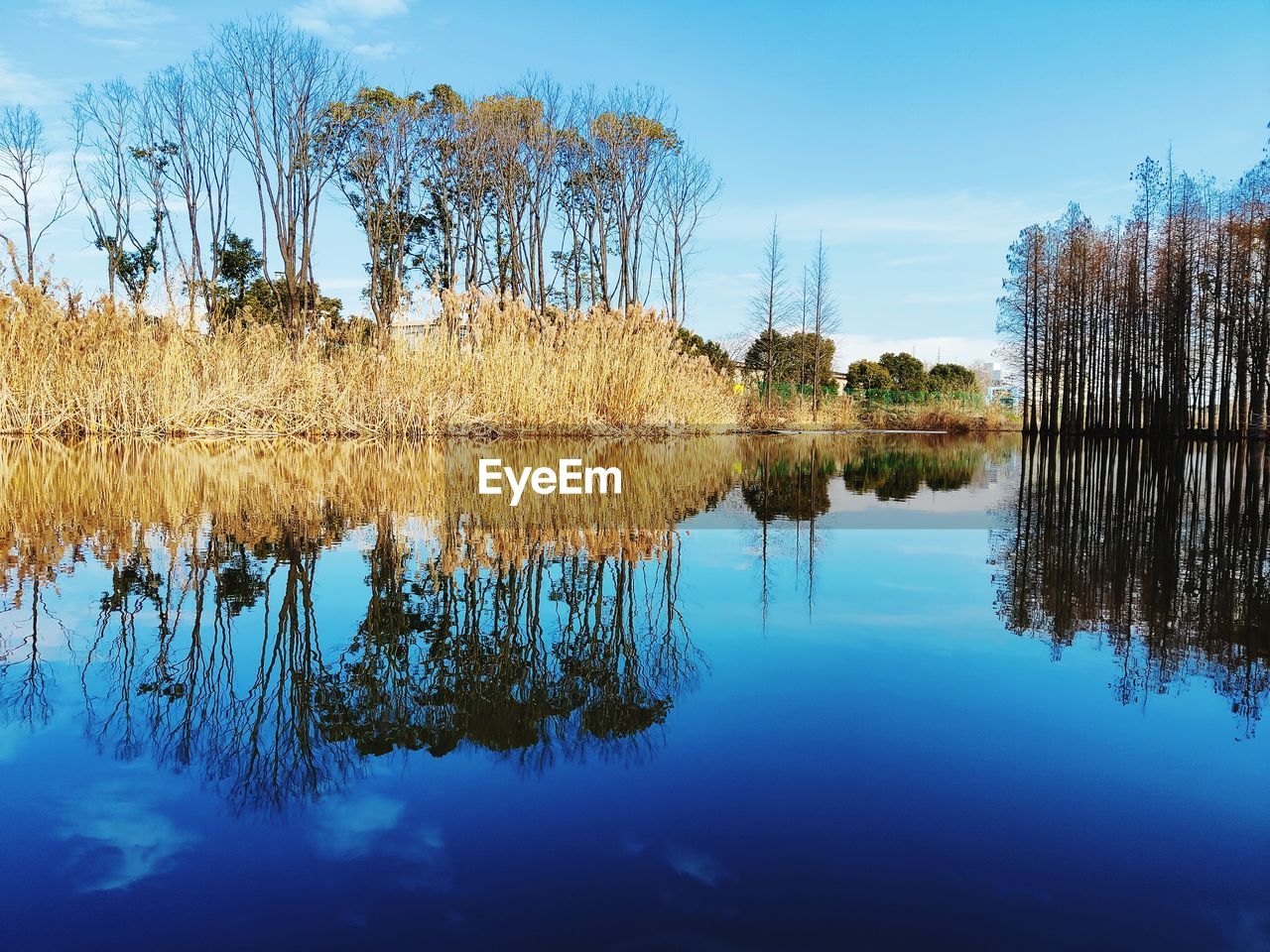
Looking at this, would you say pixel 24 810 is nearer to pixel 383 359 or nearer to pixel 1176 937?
pixel 1176 937

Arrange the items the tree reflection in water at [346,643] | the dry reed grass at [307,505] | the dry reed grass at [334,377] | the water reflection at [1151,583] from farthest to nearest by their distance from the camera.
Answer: the dry reed grass at [334,377]
the dry reed grass at [307,505]
the water reflection at [1151,583]
the tree reflection in water at [346,643]

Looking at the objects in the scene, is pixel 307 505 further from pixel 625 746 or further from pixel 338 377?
pixel 338 377

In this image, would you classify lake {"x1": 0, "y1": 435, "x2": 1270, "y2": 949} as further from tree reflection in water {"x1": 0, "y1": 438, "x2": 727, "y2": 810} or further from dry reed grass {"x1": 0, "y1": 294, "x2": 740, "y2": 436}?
dry reed grass {"x1": 0, "y1": 294, "x2": 740, "y2": 436}

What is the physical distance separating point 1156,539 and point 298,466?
7292mm

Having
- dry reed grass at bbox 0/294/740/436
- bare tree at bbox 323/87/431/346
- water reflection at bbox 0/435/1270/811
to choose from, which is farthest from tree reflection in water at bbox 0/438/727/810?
bare tree at bbox 323/87/431/346

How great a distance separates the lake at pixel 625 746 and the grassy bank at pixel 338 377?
31.1ft

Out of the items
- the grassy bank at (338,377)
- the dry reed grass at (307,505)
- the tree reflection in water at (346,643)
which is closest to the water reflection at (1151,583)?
the tree reflection in water at (346,643)

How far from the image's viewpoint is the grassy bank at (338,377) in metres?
12.5

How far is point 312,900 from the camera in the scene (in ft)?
4.36

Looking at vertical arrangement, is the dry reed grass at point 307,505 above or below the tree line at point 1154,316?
below

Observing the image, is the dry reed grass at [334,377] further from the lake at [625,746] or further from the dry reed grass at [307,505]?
the lake at [625,746]

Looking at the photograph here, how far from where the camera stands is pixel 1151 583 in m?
3.73

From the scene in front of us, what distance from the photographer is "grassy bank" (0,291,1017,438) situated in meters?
12.5

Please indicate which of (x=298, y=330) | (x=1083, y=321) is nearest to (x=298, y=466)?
(x=298, y=330)
